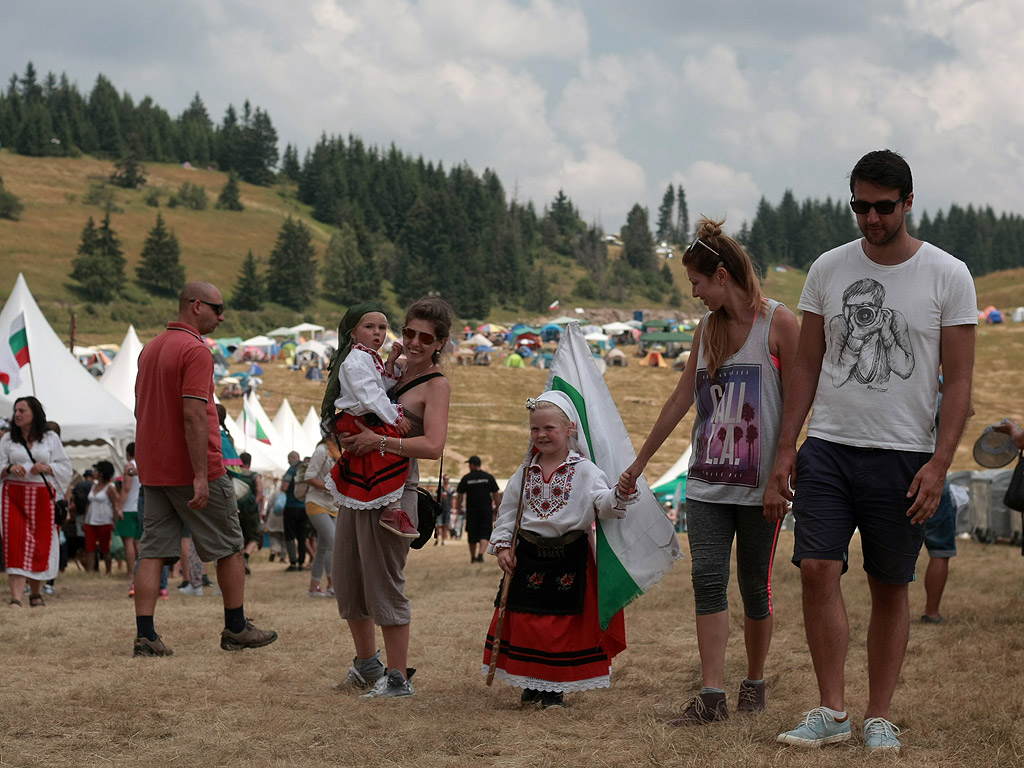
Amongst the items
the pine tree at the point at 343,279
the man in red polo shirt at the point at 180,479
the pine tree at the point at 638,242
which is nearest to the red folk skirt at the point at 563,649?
the man in red polo shirt at the point at 180,479

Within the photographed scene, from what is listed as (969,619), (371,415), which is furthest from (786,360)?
(969,619)

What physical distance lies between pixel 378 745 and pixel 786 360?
2.02m

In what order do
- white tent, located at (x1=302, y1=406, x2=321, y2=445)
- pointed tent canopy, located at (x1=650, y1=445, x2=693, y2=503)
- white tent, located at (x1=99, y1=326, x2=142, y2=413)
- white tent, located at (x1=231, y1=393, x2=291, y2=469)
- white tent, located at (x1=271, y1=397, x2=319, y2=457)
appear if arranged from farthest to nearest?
1. white tent, located at (x1=302, y1=406, x2=321, y2=445)
2. white tent, located at (x1=271, y1=397, x2=319, y2=457)
3. pointed tent canopy, located at (x1=650, y1=445, x2=693, y2=503)
4. white tent, located at (x1=231, y1=393, x2=291, y2=469)
5. white tent, located at (x1=99, y1=326, x2=142, y2=413)

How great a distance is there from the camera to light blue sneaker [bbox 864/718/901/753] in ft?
11.2

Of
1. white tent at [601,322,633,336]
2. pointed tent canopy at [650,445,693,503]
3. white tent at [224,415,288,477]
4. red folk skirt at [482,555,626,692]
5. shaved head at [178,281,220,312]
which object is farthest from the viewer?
white tent at [601,322,633,336]

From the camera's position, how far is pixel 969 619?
6812mm

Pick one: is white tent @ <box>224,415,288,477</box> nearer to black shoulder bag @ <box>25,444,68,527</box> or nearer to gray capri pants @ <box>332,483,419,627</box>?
black shoulder bag @ <box>25,444,68,527</box>

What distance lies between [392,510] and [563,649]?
0.94 meters

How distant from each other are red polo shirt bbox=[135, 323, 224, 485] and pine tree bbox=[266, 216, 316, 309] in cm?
9440

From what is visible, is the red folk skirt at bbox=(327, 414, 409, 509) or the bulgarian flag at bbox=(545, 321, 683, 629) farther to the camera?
the red folk skirt at bbox=(327, 414, 409, 509)

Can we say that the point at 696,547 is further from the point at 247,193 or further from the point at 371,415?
the point at 247,193

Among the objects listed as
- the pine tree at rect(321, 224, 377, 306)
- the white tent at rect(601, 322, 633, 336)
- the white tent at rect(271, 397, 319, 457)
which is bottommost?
the white tent at rect(271, 397, 319, 457)

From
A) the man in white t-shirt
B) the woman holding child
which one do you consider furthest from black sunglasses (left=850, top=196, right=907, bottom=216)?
the woman holding child

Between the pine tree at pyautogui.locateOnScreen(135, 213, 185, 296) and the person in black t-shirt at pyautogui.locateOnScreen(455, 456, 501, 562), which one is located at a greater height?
the pine tree at pyautogui.locateOnScreen(135, 213, 185, 296)
